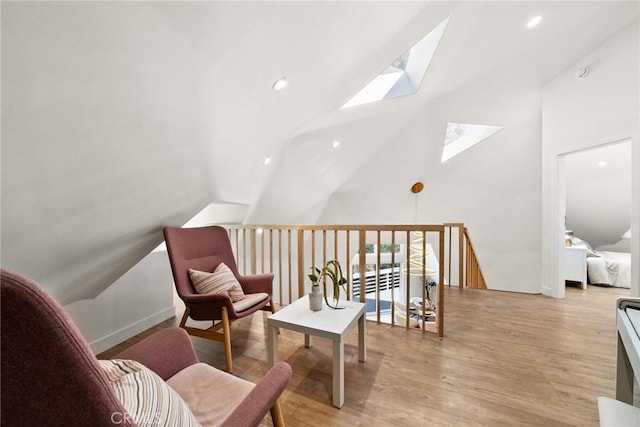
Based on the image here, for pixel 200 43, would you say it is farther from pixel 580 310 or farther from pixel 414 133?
pixel 580 310

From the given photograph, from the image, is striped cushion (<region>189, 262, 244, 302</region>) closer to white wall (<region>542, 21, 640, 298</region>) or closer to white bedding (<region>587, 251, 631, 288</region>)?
white wall (<region>542, 21, 640, 298</region>)

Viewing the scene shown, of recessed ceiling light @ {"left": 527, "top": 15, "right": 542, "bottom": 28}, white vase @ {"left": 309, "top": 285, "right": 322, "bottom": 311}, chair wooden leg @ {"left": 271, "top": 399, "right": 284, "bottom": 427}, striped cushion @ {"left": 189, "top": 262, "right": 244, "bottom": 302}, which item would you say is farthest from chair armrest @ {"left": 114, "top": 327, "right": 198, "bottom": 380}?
recessed ceiling light @ {"left": 527, "top": 15, "right": 542, "bottom": 28}

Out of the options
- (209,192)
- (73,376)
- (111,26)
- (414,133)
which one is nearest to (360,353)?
(73,376)

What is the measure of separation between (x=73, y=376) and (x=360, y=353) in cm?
179

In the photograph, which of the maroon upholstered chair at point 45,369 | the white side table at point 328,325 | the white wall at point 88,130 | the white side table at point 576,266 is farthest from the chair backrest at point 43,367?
the white side table at point 576,266

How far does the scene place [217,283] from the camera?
7.20ft

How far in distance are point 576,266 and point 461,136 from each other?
2.68m

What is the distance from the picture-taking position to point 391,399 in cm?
154

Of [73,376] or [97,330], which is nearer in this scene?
[73,376]

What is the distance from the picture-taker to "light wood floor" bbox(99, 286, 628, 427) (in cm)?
143

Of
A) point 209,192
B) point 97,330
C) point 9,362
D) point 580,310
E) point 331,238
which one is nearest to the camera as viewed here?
point 9,362

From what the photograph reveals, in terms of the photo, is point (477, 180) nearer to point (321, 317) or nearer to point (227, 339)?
point (321, 317)

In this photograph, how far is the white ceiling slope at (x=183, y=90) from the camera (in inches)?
40.9

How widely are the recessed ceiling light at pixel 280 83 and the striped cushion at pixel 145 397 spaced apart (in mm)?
1965
